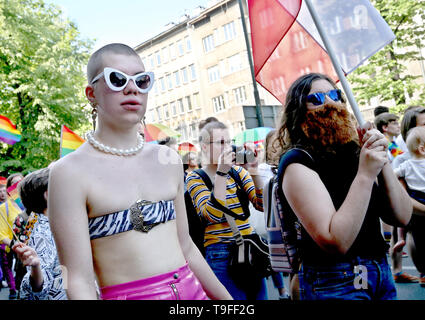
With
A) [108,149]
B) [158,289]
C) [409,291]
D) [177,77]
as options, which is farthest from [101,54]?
[177,77]

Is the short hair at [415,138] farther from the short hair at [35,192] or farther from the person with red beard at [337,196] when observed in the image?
the short hair at [35,192]

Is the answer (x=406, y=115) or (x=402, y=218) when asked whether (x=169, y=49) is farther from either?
(x=402, y=218)

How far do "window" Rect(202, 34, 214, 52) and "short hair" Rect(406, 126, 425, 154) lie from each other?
37737 mm

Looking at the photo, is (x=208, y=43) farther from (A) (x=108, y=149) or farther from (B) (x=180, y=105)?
(A) (x=108, y=149)

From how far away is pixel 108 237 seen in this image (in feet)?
5.15

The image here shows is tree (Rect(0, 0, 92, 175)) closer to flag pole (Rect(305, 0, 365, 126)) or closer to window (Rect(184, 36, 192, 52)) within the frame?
flag pole (Rect(305, 0, 365, 126))

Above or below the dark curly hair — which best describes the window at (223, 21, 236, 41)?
above

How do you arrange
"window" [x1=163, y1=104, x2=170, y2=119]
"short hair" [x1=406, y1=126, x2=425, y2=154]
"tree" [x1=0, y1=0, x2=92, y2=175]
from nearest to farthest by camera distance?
"short hair" [x1=406, y1=126, x2=425, y2=154], "tree" [x1=0, y1=0, x2=92, y2=175], "window" [x1=163, y1=104, x2=170, y2=119]

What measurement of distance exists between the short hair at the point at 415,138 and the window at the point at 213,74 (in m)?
37.4

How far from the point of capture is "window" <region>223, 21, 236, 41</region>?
3852 cm

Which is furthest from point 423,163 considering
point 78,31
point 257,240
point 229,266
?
point 78,31

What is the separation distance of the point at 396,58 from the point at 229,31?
20911 mm

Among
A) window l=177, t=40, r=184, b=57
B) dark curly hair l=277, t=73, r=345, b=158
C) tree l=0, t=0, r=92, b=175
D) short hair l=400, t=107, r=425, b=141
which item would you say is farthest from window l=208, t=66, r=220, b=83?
dark curly hair l=277, t=73, r=345, b=158

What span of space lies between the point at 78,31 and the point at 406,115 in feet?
63.9
